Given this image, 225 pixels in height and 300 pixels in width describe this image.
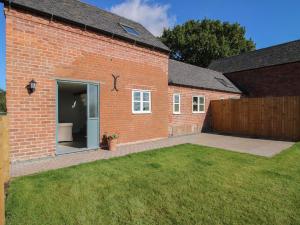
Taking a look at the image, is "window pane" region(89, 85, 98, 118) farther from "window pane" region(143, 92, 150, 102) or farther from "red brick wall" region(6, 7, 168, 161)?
"window pane" region(143, 92, 150, 102)

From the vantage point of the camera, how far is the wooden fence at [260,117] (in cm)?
1217

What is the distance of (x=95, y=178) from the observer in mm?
5305

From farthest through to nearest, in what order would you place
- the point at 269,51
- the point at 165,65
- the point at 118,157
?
the point at 269,51, the point at 165,65, the point at 118,157

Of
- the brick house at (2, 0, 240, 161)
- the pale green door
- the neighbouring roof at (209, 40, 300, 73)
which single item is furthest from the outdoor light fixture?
the neighbouring roof at (209, 40, 300, 73)

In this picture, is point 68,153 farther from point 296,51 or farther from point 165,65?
point 296,51

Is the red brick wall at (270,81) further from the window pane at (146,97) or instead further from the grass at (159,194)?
the grass at (159,194)

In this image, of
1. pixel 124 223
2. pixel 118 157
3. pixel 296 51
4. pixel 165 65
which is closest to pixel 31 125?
pixel 118 157

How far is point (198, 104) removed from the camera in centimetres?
1504

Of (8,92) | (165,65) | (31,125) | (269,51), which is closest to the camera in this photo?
(8,92)

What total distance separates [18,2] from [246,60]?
22273 millimetres

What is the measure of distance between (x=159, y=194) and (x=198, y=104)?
451 inches

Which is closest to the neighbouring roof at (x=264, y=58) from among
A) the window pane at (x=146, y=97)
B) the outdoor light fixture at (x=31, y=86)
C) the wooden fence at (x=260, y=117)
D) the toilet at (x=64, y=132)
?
the wooden fence at (x=260, y=117)

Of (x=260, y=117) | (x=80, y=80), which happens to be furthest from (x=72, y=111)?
(x=260, y=117)

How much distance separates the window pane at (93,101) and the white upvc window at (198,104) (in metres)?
8.12
